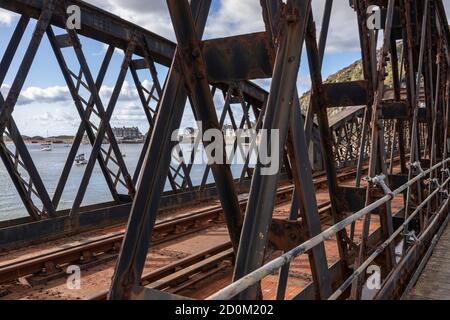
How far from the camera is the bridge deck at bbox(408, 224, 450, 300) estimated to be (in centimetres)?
518

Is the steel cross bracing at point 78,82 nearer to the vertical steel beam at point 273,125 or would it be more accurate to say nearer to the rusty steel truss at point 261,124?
the rusty steel truss at point 261,124

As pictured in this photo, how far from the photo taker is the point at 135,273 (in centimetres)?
238

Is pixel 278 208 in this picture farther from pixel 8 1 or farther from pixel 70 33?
pixel 8 1

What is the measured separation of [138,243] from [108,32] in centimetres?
775

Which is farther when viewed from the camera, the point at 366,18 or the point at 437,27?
the point at 437,27

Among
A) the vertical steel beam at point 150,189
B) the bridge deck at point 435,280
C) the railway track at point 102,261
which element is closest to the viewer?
the vertical steel beam at point 150,189

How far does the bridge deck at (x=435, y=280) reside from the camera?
17.0 ft

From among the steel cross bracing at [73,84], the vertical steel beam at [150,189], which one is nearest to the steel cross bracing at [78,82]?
the steel cross bracing at [73,84]

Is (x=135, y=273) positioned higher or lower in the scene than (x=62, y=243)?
higher

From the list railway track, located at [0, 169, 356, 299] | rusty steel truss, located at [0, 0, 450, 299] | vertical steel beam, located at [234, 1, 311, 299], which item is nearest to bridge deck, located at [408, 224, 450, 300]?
rusty steel truss, located at [0, 0, 450, 299]

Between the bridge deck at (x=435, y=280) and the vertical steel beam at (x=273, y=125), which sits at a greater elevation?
the vertical steel beam at (x=273, y=125)

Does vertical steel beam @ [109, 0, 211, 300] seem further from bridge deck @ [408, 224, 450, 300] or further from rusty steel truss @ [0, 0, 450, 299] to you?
bridge deck @ [408, 224, 450, 300]

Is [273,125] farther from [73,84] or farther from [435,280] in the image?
[73,84]
